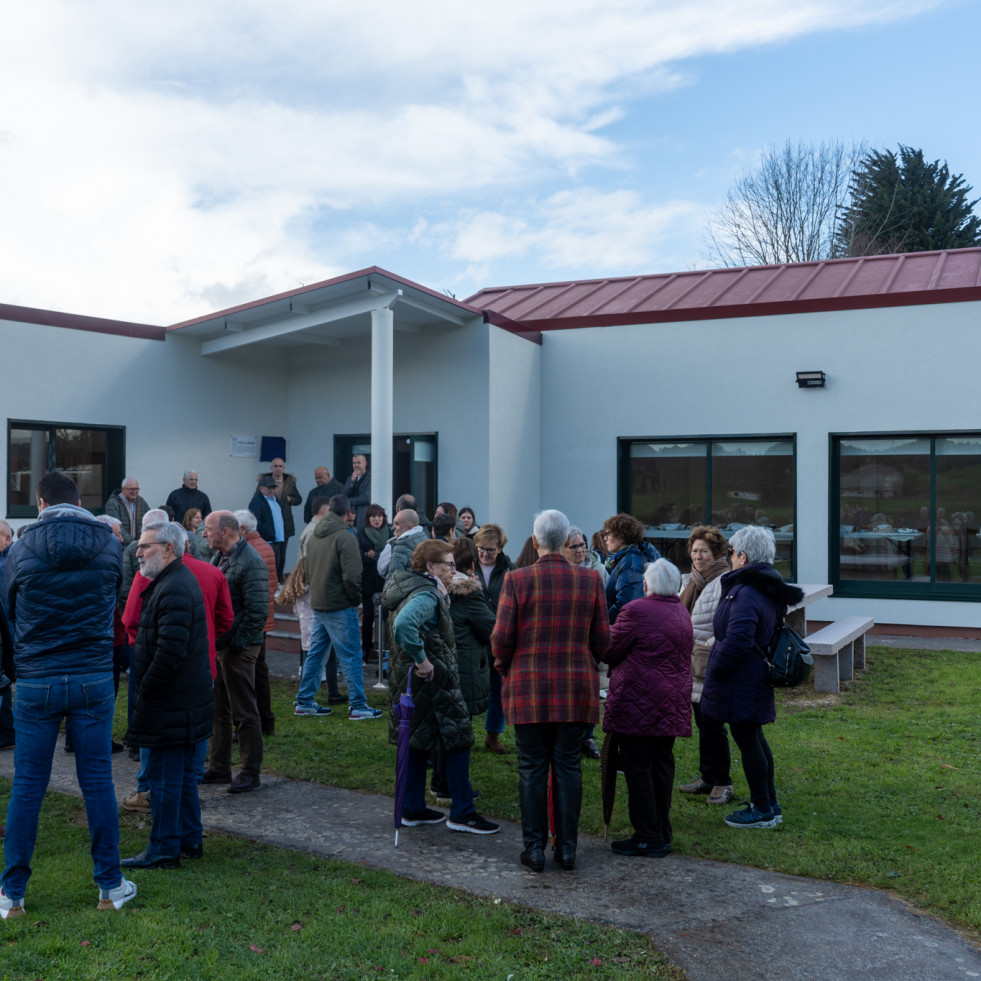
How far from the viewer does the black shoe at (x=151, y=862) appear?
189 inches

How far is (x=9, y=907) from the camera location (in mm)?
4234

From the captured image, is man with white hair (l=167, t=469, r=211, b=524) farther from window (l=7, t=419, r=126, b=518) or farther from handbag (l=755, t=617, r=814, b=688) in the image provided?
handbag (l=755, t=617, r=814, b=688)

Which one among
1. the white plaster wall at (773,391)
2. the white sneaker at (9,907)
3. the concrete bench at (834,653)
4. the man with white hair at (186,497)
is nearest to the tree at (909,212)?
the white plaster wall at (773,391)

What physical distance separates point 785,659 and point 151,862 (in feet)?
11.6

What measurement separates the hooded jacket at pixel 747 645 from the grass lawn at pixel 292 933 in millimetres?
1668

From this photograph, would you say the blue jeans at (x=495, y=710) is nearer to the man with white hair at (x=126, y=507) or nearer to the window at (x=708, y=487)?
the man with white hair at (x=126, y=507)

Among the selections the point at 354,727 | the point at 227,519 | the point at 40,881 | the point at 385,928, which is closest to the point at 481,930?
the point at 385,928

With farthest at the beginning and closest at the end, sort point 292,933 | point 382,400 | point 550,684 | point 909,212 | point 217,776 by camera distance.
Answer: point 909,212
point 382,400
point 217,776
point 550,684
point 292,933

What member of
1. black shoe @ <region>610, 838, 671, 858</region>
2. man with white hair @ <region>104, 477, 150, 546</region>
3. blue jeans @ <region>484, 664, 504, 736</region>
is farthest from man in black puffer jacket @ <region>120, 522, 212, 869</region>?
man with white hair @ <region>104, 477, 150, 546</region>

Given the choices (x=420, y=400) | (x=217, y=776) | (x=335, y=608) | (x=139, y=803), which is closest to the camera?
(x=139, y=803)

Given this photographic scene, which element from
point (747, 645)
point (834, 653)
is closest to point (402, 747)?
point (747, 645)

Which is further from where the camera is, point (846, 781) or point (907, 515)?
point (907, 515)

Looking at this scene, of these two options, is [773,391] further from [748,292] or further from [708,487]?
[748,292]

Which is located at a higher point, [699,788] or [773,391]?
[773,391]
